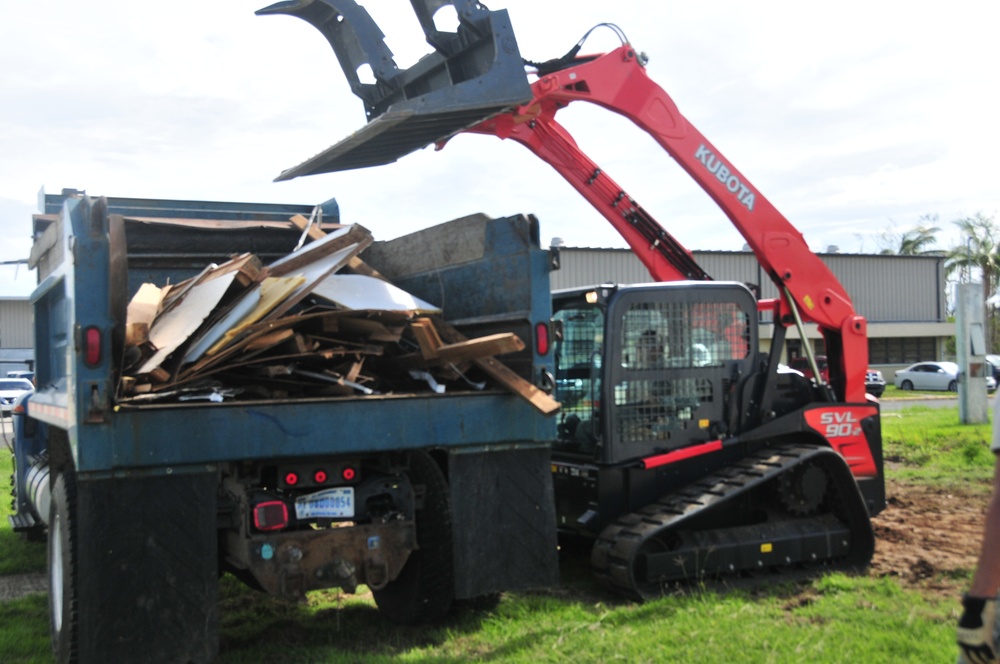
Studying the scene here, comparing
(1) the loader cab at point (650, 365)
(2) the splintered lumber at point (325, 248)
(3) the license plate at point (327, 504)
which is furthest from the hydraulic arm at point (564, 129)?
(3) the license plate at point (327, 504)

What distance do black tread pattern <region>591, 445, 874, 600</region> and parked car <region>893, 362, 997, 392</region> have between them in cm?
3481

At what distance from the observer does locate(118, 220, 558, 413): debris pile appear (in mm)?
4930

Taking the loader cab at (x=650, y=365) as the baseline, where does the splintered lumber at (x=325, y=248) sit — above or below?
above

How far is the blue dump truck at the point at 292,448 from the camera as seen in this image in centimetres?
438

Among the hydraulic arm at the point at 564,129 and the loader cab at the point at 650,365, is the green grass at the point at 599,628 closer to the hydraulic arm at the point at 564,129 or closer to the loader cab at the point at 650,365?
the loader cab at the point at 650,365

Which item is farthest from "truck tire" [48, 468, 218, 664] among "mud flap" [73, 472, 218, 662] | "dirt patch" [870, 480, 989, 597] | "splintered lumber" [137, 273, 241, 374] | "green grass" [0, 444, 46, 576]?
"dirt patch" [870, 480, 989, 597]

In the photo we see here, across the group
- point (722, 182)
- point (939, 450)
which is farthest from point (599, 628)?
point (939, 450)

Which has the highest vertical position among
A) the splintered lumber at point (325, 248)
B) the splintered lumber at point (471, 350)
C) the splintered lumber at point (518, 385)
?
the splintered lumber at point (325, 248)

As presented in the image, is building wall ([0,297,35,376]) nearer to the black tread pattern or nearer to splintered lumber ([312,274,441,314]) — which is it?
splintered lumber ([312,274,441,314])

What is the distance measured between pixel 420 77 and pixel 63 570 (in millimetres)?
3676

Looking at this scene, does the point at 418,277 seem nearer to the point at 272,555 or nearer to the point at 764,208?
the point at 272,555

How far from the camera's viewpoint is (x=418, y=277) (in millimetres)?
6711

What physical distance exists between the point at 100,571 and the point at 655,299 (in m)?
4.09

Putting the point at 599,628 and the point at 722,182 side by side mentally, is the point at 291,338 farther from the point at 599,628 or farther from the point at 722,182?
the point at 722,182
